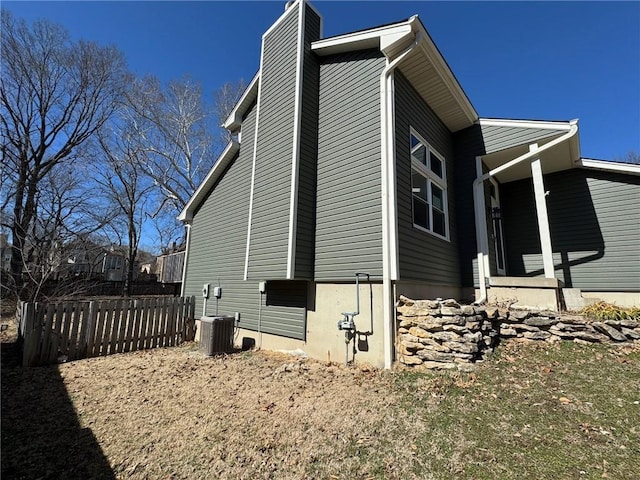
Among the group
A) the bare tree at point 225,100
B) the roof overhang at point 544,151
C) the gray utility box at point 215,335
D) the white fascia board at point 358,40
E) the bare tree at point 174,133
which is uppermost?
the bare tree at point 225,100

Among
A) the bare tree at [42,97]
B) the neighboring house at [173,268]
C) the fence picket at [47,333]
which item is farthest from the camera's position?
the neighboring house at [173,268]

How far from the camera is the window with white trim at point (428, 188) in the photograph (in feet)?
23.1

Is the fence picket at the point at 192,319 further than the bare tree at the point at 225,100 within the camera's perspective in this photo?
No

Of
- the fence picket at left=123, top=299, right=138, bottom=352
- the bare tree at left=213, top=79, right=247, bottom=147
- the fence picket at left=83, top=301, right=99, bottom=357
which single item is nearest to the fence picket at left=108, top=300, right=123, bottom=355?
the fence picket at left=123, top=299, right=138, bottom=352

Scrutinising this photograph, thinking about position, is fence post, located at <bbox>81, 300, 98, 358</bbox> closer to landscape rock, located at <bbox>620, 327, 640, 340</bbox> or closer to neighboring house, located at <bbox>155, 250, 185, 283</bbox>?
landscape rock, located at <bbox>620, 327, 640, 340</bbox>

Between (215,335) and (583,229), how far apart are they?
10835 millimetres

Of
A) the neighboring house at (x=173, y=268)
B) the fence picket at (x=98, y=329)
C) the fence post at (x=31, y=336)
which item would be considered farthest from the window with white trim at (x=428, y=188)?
the neighboring house at (x=173, y=268)

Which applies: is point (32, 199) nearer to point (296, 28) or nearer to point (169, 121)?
point (169, 121)

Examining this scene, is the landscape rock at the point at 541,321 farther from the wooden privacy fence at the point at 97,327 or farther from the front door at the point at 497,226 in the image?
the wooden privacy fence at the point at 97,327

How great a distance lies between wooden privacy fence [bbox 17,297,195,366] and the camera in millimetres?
6016

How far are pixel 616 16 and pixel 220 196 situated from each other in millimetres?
11876

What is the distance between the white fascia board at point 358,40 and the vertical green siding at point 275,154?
0.68 metres

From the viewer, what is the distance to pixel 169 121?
20953 mm

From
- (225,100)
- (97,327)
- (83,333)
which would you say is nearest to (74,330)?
(83,333)
